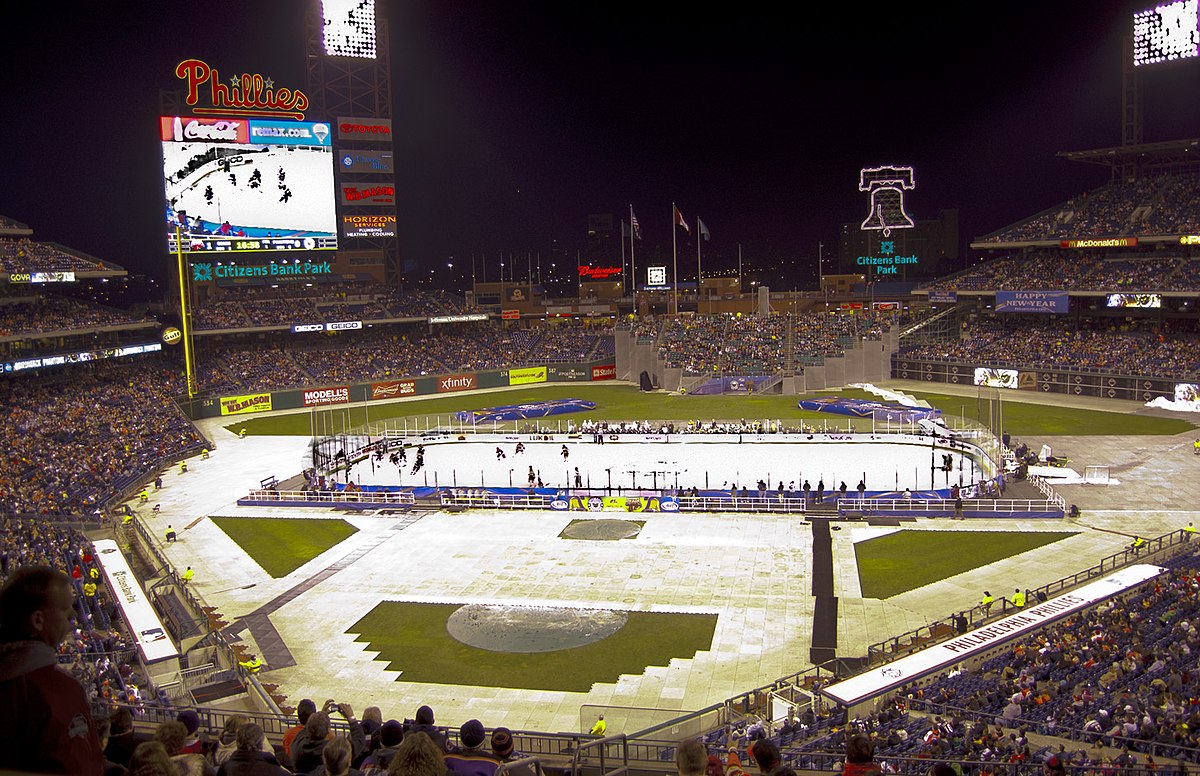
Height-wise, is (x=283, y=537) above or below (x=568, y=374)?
below

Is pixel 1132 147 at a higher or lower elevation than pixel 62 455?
higher

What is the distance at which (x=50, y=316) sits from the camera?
62219 millimetres

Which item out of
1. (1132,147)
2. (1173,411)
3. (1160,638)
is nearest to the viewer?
(1160,638)

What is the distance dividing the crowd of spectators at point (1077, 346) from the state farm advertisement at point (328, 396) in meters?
48.6

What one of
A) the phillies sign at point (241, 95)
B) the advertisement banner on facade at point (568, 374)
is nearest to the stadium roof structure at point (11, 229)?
the phillies sign at point (241, 95)

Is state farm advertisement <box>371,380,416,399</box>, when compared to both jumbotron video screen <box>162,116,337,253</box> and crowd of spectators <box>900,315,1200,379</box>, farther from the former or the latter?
crowd of spectators <box>900,315,1200,379</box>

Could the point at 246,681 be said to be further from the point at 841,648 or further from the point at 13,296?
the point at 13,296

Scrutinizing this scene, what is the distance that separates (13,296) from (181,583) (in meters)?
43.4

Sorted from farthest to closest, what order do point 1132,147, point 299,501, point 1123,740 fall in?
point 1132,147, point 299,501, point 1123,740

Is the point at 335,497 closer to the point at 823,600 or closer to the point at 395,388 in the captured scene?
the point at 823,600

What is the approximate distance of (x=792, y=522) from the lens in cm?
3803

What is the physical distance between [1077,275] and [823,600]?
2304 inches

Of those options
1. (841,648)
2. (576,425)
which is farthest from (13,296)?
(841,648)

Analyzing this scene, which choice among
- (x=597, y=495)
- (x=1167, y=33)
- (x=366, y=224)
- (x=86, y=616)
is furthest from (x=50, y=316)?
(x=1167, y=33)
